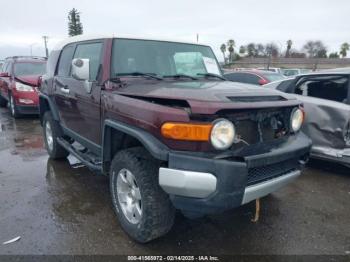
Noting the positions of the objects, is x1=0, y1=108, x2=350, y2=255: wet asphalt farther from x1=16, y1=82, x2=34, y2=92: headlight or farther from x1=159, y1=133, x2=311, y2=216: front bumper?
x1=16, y1=82, x2=34, y2=92: headlight

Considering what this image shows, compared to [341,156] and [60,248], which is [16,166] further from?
[341,156]

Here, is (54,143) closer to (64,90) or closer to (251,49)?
(64,90)

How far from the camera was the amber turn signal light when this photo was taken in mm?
2500

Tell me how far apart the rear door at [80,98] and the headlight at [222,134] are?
154 cm

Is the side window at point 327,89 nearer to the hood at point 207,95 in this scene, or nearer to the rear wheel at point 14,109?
the hood at point 207,95

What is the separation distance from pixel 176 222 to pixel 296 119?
162 cm

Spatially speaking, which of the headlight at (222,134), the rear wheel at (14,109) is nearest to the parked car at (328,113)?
the headlight at (222,134)

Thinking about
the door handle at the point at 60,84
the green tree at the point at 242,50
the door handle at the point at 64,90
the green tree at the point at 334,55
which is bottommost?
the door handle at the point at 64,90

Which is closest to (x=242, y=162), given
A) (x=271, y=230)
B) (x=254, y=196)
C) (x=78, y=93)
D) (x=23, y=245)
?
(x=254, y=196)

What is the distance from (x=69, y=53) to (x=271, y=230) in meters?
3.55

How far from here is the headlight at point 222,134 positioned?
99.5 inches

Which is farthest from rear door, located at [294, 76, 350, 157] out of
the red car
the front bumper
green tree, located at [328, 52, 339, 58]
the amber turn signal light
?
green tree, located at [328, 52, 339, 58]

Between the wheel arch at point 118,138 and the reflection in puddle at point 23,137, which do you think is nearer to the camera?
the wheel arch at point 118,138

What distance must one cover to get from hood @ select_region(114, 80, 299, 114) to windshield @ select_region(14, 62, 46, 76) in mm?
7613
